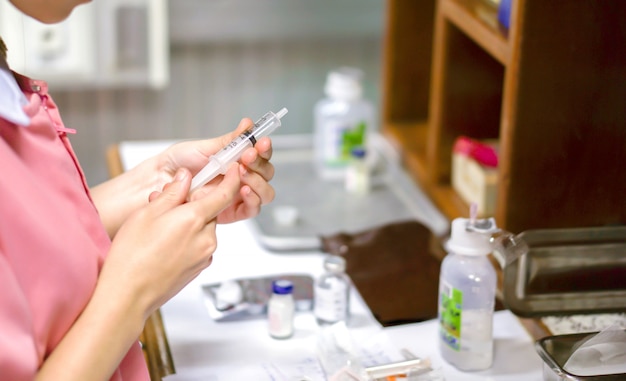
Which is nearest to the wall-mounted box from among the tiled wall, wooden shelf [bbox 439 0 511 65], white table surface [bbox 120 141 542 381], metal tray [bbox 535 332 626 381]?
the tiled wall

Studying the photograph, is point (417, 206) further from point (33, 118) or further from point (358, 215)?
point (33, 118)

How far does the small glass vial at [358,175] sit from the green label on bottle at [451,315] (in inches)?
23.8

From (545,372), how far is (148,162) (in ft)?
1.96

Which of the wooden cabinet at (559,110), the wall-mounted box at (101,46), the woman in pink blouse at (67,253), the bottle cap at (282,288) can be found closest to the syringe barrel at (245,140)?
the woman in pink blouse at (67,253)

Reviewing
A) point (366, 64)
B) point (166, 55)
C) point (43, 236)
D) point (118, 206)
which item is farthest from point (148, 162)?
point (366, 64)

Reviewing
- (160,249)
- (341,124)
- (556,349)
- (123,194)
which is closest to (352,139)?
(341,124)

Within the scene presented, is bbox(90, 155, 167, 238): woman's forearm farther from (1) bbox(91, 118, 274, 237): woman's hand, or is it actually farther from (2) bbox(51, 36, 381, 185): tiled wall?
(2) bbox(51, 36, 381, 185): tiled wall

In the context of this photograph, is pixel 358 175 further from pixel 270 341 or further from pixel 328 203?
pixel 270 341

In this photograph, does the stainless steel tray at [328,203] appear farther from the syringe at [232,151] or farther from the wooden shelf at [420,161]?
the syringe at [232,151]

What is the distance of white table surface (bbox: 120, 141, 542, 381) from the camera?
114 cm

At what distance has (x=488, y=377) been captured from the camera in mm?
1132

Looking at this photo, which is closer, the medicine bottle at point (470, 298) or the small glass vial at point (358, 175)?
the medicine bottle at point (470, 298)

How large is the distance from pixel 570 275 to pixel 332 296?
0.34 m

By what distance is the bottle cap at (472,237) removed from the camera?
1.13 metres
